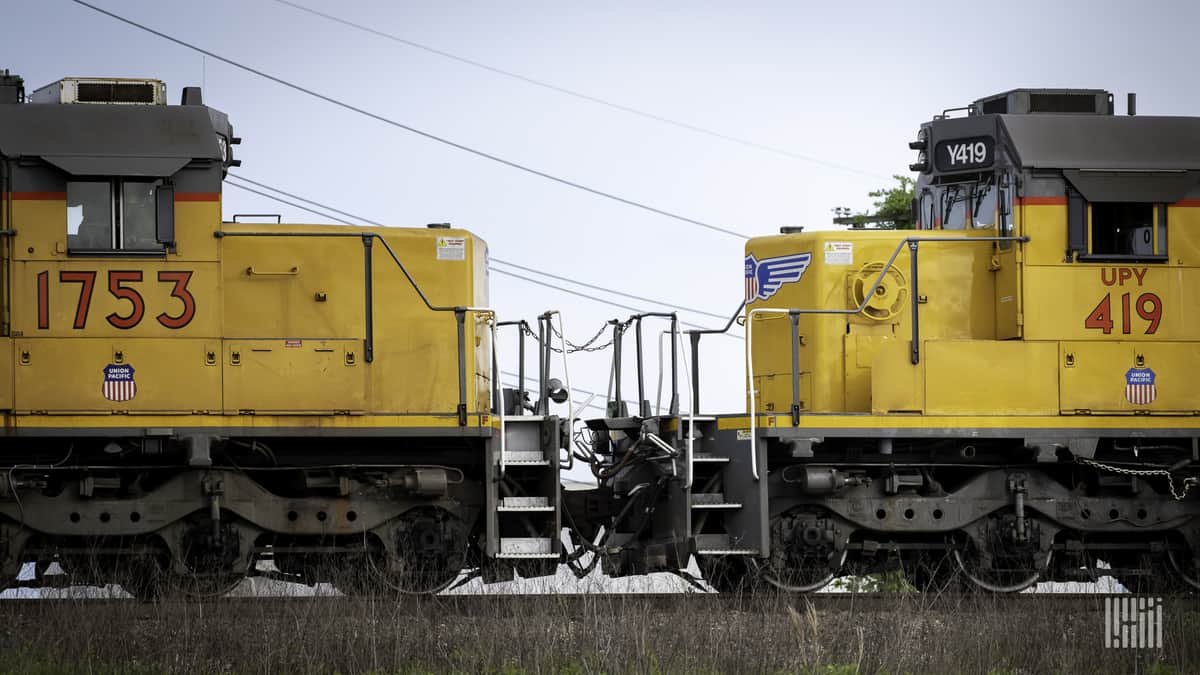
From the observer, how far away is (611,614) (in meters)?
10.5

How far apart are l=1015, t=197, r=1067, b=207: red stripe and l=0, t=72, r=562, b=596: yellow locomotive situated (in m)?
4.49

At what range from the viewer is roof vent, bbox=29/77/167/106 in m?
12.2

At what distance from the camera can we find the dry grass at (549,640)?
30.1 ft

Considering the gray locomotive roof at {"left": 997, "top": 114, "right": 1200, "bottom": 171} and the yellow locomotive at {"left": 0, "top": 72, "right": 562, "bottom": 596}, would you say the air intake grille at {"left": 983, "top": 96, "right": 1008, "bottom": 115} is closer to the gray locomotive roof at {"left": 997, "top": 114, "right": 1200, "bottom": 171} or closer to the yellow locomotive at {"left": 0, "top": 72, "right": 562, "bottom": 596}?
the gray locomotive roof at {"left": 997, "top": 114, "right": 1200, "bottom": 171}

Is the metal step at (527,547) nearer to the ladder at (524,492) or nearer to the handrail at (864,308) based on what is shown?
the ladder at (524,492)

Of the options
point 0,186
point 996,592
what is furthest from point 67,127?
point 996,592

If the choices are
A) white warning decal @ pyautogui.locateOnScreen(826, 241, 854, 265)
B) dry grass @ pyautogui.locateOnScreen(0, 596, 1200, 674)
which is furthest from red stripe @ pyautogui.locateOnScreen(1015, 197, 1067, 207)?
dry grass @ pyautogui.locateOnScreen(0, 596, 1200, 674)

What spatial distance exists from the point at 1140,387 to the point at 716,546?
395 centimetres

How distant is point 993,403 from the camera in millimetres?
12305

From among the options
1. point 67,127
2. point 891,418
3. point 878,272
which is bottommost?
point 891,418

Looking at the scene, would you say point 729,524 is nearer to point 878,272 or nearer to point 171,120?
point 878,272

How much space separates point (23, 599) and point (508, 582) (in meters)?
3.85

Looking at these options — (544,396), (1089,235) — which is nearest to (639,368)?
(544,396)

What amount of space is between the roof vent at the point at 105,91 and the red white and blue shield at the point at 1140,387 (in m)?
8.59
